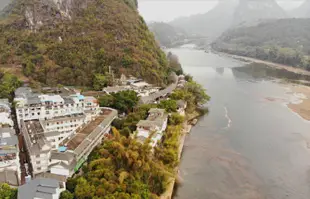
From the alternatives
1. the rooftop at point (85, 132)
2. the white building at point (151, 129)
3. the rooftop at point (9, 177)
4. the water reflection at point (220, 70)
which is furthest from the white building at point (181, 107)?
the water reflection at point (220, 70)

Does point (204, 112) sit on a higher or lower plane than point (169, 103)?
lower

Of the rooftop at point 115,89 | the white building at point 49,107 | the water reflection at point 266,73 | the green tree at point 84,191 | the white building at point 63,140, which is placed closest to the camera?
the green tree at point 84,191

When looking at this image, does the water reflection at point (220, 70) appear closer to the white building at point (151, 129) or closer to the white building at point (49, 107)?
the white building at point (151, 129)

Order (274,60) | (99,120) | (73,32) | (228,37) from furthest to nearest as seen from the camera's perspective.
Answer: (228,37) < (274,60) < (73,32) < (99,120)

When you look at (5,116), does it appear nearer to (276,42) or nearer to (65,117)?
(65,117)

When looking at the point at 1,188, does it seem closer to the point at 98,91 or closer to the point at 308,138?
the point at 98,91

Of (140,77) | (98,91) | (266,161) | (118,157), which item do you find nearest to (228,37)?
(140,77)

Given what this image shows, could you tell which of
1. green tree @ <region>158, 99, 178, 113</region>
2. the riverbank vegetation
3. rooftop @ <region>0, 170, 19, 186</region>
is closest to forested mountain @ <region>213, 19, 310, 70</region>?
green tree @ <region>158, 99, 178, 113</region>
